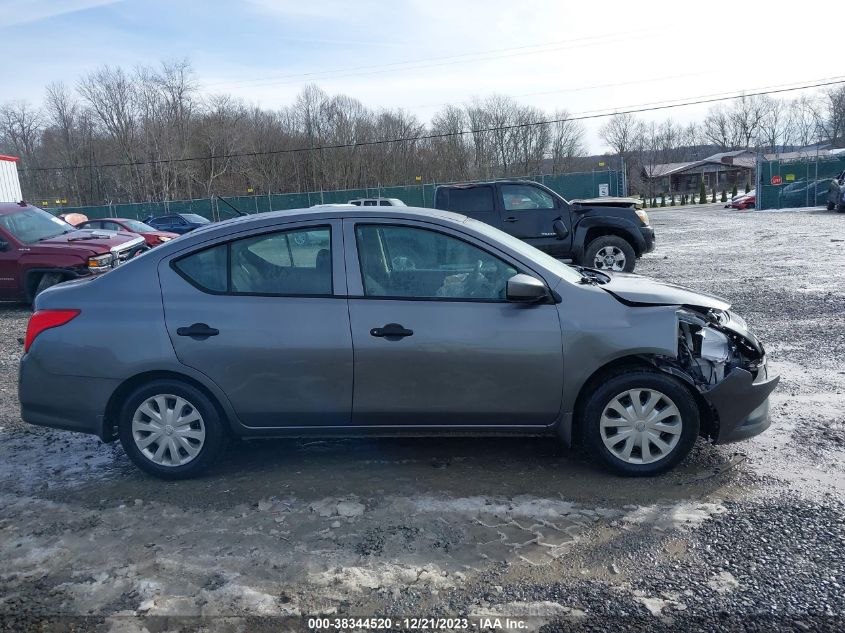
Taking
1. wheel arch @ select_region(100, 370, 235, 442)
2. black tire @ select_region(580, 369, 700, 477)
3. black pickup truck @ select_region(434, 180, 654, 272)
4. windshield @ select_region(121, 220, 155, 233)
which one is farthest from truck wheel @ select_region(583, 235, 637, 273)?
windshield @ select_region(121, 220, 155, 233)

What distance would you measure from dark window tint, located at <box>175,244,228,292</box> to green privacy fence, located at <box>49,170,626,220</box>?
101 ft

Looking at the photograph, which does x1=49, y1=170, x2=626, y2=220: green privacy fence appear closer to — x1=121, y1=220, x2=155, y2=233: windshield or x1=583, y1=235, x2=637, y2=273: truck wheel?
x1=121, y1=220, x2=155, y2=233: windshield

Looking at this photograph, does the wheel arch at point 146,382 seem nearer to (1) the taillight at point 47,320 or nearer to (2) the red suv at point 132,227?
(1) the taillight at point 47,320

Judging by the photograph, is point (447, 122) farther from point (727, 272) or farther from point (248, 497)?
point (248, 497)

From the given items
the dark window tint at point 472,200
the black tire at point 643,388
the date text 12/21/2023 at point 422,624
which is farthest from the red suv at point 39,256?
the date text 12/21/2023 at point 422,624

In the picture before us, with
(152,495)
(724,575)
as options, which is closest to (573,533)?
(724,575)

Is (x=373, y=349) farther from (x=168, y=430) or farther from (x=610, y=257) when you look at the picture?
(x=610, y=257)

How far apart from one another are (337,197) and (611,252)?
2874 centimetres

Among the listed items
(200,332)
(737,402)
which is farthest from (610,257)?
(200,332)

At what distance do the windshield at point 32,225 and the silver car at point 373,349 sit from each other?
8.02m

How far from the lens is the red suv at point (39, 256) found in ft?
35.0

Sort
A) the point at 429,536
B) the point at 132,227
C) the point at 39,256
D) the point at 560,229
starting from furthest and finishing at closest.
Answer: the point at 132,227, the point at 560,229, the point at 39,256, the point at 429,536

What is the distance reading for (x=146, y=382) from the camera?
13.8 ft

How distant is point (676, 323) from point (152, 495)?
3388mm
